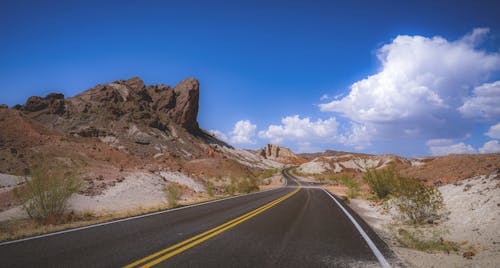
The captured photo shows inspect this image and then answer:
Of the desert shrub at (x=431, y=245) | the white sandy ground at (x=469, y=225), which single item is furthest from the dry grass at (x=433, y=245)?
the white sandy ground at (x=469, y=225)

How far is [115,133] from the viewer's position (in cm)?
6644

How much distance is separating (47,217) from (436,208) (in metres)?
14.6

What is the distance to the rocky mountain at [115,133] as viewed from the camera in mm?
29922

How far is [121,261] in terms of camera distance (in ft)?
16.6

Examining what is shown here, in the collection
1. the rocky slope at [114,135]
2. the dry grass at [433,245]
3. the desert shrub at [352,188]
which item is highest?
the rocky slope at [114,135]

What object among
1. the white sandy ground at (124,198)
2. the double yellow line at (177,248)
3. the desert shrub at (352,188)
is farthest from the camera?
the desert shrub at (352,188)

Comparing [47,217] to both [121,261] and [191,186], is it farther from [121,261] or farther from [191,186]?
[191,186]

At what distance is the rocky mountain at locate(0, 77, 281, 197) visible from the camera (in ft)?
98.2

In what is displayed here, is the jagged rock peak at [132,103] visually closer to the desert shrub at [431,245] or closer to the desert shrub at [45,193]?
the desert shrub at [45,193]

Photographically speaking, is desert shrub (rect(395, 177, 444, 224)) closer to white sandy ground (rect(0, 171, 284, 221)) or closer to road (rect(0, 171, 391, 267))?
road (rect(0, 171, 391, 267))

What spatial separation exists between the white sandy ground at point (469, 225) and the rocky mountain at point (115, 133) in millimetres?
Result: 18014

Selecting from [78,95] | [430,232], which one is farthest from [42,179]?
[78,95]

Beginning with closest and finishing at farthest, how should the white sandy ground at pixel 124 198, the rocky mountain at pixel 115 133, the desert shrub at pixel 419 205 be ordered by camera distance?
the desert shrub at pixel 419 205
the white sandy ground at pixel 124 198
the rocky mountain at pixel 115 133

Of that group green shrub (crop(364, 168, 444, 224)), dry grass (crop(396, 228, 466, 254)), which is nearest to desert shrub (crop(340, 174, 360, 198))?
green shrub (crop(364, 168, 444, 224))
